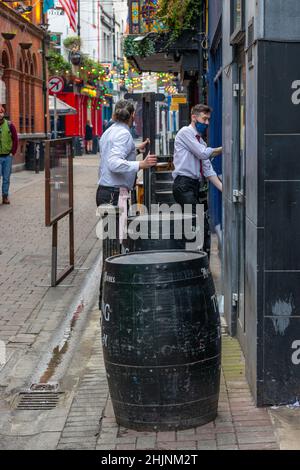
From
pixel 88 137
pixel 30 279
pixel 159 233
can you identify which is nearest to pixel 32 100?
pixel 88 137

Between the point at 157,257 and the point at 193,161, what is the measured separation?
4673mm

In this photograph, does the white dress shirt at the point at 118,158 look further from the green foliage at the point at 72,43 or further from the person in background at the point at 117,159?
the green foliage at the point at 72,43

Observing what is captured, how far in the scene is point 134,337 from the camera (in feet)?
16.9

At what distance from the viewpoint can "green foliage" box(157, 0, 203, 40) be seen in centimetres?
1537

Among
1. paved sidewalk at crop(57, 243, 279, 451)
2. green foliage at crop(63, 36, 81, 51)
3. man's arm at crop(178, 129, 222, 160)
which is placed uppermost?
green foliage at crop(63, 36, 81, 51)

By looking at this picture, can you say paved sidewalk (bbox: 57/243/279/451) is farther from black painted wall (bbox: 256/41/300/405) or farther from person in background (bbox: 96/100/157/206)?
person in background (bbox: 96/100/157/206)

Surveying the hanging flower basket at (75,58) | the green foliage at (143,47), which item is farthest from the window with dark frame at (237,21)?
the hanging flower basket at (75,58)

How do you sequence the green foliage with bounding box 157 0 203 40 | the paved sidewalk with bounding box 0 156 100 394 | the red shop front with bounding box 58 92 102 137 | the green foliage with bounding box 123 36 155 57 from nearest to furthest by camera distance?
the paved sidewalk with bounding box 0 156 100 394, the green foliage with bounding box 157 0 203 40, the green foliage with bounding box 123 36 155 57, the red shop front with bounding box 58 92 102 137

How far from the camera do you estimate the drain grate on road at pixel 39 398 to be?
6070mm

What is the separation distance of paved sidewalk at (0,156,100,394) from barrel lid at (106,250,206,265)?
157cm

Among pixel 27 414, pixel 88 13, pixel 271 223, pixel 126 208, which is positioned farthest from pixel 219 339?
pixel 88 13

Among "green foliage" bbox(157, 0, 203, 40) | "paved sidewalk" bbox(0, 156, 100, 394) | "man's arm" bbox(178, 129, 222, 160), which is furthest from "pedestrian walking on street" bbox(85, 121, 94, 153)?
"man's arm" bbox(178, 129, 222, 160)

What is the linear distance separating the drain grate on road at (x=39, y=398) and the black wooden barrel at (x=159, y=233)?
1258 millimetres

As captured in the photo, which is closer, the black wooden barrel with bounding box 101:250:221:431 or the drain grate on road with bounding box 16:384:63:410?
the black wooden barrel with bounding box 101:250:221:431
